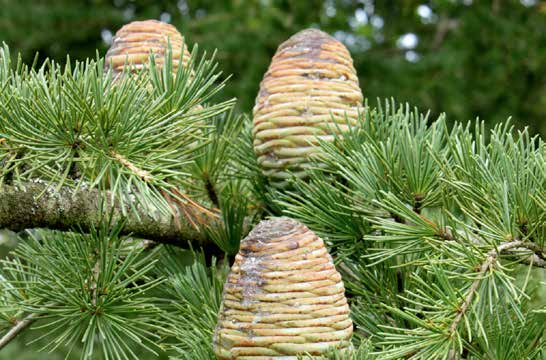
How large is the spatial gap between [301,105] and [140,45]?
18 centimetres

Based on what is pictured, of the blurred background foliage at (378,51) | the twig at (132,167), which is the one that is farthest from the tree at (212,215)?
the blurred background foliage at (378,51)

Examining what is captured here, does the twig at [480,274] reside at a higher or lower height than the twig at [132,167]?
lower

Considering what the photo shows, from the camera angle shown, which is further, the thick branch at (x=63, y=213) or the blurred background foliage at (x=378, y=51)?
the blurred background foliage at (x=378, y=51)

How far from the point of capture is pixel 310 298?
0.60 m

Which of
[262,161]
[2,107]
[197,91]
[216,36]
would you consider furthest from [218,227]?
[216,36]

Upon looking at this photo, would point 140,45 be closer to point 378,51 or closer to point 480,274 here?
point 480,274

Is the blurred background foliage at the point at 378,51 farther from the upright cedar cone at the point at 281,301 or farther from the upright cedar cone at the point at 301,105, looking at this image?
the upright cedar cone at the point at 281,301

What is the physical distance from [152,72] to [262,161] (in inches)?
7.5

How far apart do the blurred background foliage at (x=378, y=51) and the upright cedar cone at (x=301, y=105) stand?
2610mm

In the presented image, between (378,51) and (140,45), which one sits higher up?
(140,45)

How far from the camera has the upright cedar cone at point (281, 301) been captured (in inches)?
23.2

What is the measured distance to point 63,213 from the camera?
0.72 metres

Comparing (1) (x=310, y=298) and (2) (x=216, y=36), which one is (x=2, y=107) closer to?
(1) (x=310, y=298)

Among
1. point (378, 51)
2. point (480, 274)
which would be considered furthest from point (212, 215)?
point (378, 51)
